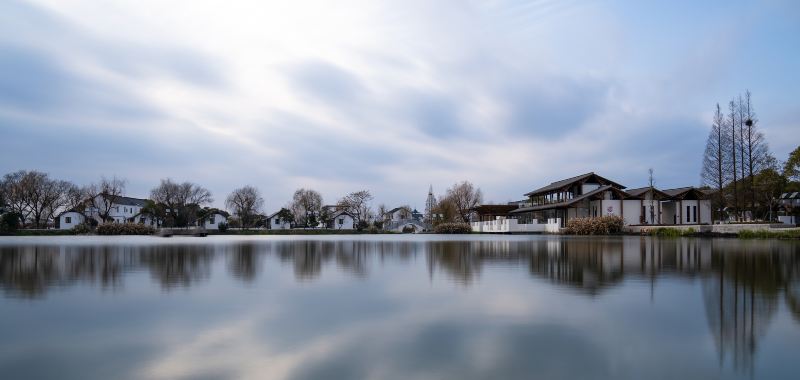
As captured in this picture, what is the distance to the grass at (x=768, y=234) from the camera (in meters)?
28.9

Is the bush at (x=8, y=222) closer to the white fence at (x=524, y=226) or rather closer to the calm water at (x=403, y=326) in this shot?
the white fence at (x=524, y=226)

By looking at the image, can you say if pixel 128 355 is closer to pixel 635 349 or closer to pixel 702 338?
pixel 635 349

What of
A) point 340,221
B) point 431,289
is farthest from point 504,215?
point 431,289

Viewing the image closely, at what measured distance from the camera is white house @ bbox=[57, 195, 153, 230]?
7344 centimetres

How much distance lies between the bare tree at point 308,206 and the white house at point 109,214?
2127 cm

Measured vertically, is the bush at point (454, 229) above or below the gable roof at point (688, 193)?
below

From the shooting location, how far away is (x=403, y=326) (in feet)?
19.9

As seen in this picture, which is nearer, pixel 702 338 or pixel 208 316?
pixel 702 338

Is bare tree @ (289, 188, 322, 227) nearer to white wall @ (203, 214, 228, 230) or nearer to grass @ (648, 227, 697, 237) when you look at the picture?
white wall @ (203, 214, 228, 230)

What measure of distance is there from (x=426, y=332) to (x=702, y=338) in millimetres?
2833

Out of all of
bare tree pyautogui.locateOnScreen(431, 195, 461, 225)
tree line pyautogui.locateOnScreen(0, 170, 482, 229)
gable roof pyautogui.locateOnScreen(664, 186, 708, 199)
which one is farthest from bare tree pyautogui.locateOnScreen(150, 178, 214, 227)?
gable roof pyautogui.locateOnScreen(664, 186, 708, 199)

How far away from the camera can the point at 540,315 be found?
21.9 feet

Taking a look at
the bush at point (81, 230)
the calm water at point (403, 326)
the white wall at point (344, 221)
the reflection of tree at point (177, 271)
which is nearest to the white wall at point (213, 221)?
the white wall at point (344, 221)

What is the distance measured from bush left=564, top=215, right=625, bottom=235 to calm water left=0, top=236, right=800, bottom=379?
31370 millimetres
